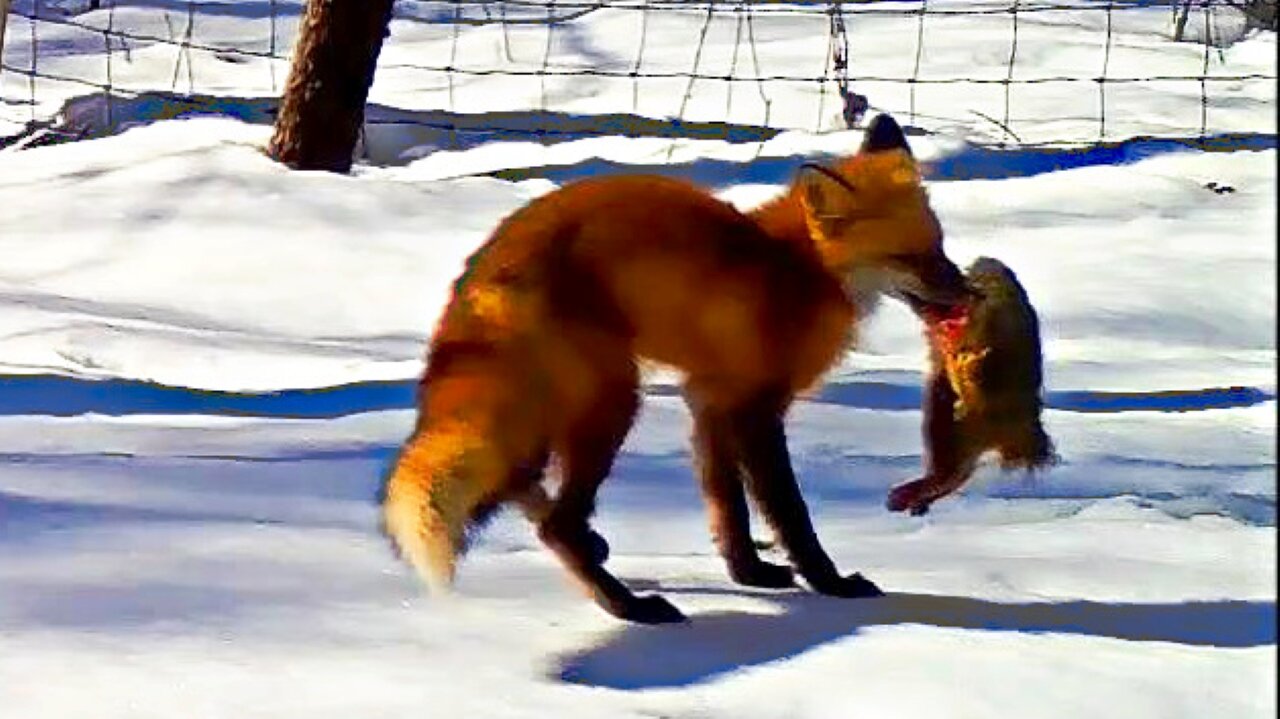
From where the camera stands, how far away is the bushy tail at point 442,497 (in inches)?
82.9

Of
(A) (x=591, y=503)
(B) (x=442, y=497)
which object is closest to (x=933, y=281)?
(A) (x=591, y=503)

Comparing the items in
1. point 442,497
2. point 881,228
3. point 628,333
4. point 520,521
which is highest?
point 881,228

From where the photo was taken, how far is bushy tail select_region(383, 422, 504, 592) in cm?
211

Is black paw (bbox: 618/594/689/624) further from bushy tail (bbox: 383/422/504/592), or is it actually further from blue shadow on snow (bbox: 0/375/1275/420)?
blue shadow on snow (bbox: 0/375/1275/420)

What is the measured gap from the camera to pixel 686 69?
9.05 m

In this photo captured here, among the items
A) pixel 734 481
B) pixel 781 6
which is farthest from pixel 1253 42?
pixel 734 481

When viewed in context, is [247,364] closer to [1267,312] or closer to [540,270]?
[540,270]

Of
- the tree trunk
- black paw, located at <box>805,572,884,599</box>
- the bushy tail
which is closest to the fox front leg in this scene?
black paw, located at <box>805,572,884,599</box>

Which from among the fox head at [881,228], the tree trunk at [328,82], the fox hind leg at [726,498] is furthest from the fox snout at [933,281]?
the tree trunk at [328,82]

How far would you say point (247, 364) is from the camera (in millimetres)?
3908

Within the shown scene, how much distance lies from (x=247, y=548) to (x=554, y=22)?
818 cm

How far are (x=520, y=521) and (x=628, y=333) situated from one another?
1.84ft

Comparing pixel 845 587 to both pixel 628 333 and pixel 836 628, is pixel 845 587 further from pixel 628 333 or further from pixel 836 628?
pixel 628 333

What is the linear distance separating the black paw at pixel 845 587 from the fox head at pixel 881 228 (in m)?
0.33
